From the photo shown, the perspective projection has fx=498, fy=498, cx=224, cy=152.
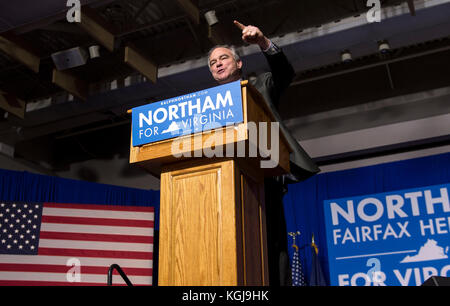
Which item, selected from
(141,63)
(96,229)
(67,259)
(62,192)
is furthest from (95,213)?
(141,63)

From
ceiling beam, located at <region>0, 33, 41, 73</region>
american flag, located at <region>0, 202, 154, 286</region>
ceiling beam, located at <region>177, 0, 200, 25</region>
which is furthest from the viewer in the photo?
american flag, located at <region>0, 202, 154, 286</region>

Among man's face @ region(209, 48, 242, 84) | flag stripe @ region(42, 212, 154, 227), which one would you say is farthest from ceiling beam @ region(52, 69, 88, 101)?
man's face @ region(209, 48, 242, 84)

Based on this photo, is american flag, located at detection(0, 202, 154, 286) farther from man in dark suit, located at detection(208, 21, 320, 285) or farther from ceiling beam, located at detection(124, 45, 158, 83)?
man in dark suit, located at detection(208, 21, 320, 285)

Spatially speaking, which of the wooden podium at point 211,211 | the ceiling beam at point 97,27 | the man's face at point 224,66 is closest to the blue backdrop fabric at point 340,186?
the ceiling beam at point 97,27

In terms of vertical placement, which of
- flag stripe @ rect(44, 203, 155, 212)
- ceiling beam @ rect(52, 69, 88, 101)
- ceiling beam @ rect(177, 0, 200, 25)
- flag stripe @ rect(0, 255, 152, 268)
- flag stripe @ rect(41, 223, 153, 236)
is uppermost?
ceiling beam @ rect(177, 0, 200, 25)

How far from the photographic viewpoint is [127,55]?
5.02m

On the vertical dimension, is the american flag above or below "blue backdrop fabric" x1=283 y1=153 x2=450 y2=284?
below

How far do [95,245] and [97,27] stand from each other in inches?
96.4

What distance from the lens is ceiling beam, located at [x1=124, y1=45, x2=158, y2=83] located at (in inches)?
199

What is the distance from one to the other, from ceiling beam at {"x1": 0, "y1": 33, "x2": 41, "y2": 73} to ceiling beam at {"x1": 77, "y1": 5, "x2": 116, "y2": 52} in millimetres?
848

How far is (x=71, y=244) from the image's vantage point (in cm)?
555

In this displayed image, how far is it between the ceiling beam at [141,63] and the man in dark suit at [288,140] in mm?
3243

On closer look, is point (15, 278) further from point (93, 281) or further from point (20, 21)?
point (20, 21)
